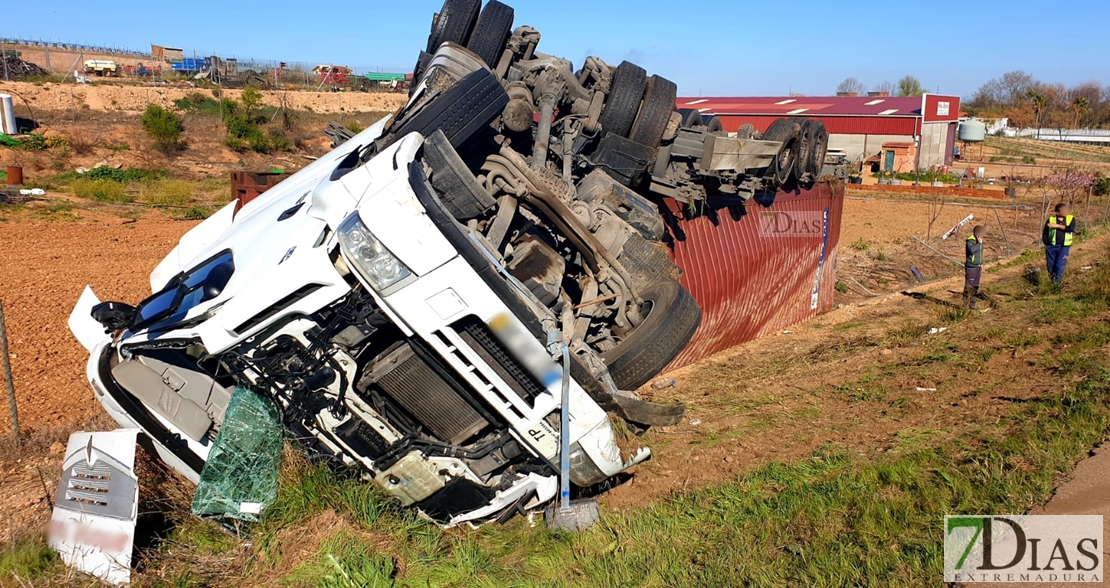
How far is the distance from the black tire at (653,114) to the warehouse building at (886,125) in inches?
1137

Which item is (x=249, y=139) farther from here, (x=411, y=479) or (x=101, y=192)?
(x=411, y=479)

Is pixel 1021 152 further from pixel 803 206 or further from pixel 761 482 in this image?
pixel 761 482

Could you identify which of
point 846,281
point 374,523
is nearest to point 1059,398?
point 374,523

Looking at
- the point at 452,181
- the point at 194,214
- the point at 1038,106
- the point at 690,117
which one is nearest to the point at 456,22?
the point at 690,117

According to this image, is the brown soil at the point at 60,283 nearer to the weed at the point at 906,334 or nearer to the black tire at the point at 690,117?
the black tire at the point at 690,117

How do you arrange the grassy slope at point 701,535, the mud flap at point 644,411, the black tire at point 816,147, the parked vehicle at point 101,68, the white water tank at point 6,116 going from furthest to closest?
the parked vehicle at point 101,68
the white water tank at point 6,116
the black tire at point 816,147
the mud flap at point 644,411
the grassy slope at point 701,535

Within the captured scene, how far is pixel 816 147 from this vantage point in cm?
902

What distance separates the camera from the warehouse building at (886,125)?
34031 mm

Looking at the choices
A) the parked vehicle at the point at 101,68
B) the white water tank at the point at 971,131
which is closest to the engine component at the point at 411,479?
the white water tank at the point at 971,131

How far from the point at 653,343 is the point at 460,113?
1.69 meters

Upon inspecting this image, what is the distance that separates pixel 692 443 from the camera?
5445 mm

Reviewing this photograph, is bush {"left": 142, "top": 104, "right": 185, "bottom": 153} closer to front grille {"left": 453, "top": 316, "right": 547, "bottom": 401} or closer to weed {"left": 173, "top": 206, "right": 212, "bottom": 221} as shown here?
weed {"left": 173, "top": 206, "right": 212, "bottom": 221}

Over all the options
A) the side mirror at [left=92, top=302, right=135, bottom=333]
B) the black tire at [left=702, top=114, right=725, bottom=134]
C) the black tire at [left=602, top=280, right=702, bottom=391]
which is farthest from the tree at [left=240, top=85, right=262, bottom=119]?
the black tire at [left=602, top=280, right=702, bottom=391]

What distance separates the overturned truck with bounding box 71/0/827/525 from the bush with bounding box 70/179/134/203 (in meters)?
15.0
